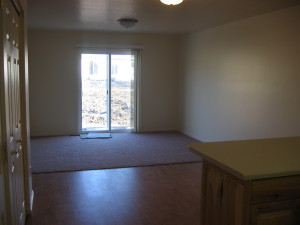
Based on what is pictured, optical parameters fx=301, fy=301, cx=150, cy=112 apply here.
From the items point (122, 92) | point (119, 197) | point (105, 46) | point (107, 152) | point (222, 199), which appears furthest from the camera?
point (122, 92)

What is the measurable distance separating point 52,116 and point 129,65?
7.04 feet

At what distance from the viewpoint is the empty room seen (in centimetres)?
194

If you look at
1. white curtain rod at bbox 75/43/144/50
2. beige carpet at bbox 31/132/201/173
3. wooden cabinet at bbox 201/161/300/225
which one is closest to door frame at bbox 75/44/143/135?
white curtain rod at bbox 75/43/144/50

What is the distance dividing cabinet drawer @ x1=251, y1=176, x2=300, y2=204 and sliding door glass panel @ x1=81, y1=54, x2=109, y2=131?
570 cm

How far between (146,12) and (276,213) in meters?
3.60

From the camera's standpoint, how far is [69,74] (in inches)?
269

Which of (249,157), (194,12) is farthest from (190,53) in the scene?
(249,157)

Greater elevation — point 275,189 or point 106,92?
point 106,92

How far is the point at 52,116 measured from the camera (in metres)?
6.88

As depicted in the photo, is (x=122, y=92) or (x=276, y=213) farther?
(x=122, y=92)

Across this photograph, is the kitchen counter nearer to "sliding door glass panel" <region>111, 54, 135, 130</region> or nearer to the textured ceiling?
the textured ceiling

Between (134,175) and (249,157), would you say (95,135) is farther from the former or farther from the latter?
(249,157)

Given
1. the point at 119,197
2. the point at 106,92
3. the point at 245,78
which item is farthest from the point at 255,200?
the point at 106,92

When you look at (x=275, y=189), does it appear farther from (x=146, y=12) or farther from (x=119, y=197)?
(x=146, y=12)
